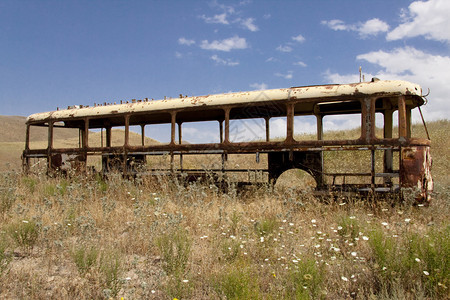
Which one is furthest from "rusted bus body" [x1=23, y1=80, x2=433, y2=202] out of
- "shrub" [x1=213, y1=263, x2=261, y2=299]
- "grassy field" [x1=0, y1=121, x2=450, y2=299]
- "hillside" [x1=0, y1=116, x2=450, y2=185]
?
"shrub" [x1=213, y1=263, x2=261, y2=299]

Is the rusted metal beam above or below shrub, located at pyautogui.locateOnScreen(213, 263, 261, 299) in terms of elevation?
above

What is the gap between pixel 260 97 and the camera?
6.83 m

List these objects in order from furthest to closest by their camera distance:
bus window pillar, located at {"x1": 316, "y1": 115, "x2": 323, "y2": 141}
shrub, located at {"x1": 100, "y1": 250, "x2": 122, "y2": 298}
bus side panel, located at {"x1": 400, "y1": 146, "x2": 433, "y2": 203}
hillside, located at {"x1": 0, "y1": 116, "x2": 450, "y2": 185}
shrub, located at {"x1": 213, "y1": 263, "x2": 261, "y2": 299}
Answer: hillside, located at {"x1": 0, "y1": 116, "x2": 450, "y2": 185} < bus window pillar, located at {"x1": 316, "y1": 115, "x2": 323, "y2": 141} < bus side panel, located at {"x1": 400, "y1": 146, "x2": 433, "y2": 203} < shrub, located at {"x1": 100, "y1": 250, "x2": 122, "y2": 298} < shrub, located at {"x1": 213, "y1": 263, "x2": 261, "y2": 299}

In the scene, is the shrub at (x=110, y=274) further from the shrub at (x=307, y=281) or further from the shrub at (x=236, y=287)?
the shrub at (x=307, y=281)

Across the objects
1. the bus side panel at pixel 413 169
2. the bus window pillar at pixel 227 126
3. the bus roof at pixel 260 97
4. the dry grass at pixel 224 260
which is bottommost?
Result: the dry grass at pixel 224 260

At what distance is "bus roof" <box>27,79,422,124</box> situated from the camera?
5.90m

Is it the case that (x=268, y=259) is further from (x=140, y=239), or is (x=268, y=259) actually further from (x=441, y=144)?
(x=441, y=144)

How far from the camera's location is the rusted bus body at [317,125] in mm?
5805

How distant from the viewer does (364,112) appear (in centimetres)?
600

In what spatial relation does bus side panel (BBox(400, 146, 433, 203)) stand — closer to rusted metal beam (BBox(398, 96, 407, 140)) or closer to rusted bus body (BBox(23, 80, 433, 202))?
rusted bus body (BBox(23, 80, 433, 202))

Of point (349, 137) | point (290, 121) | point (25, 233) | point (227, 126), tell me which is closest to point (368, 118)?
point (290, 121)

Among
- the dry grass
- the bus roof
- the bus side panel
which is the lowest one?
the dry grass

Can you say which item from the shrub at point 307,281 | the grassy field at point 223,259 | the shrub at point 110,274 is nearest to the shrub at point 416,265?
the grassy field at point 223,259

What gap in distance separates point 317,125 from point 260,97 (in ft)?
4.93
